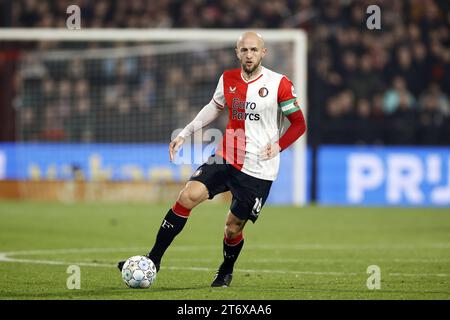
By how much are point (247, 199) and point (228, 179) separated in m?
0.24

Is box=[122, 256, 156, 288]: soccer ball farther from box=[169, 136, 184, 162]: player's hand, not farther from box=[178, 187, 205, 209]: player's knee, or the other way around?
box=[169, 136, 184, 162]: player's hand

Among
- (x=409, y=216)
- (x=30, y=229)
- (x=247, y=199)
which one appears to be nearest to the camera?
(x=247, y=199)

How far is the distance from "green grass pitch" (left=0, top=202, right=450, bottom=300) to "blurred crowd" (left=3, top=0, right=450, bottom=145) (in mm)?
2491

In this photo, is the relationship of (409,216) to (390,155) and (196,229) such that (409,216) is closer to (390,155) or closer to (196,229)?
(390,155)

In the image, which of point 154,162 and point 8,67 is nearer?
point 154,162

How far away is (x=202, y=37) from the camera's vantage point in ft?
64.8

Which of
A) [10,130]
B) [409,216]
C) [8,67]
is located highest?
[8,67]

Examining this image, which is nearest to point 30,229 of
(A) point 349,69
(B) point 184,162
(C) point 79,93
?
(B) point 184,162

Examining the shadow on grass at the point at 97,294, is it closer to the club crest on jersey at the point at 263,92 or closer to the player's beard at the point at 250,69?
the club crest on jersey at the point at 263,92

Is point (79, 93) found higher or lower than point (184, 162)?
higher

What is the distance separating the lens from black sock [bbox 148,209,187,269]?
8.72 metres

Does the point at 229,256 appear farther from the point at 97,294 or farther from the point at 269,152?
the point at 97,294

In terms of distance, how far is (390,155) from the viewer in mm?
21750
